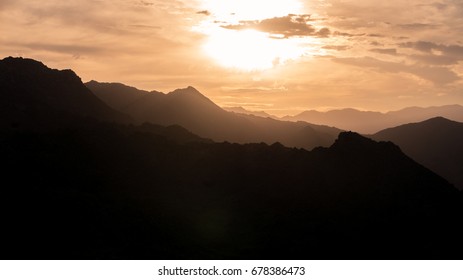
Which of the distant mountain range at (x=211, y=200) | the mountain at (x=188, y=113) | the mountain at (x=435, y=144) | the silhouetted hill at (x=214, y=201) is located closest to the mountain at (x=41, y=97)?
the distant mountain range at (x=211, y=200)

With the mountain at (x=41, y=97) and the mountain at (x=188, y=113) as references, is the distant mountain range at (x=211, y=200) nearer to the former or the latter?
the mountain at (x=41, y=97)

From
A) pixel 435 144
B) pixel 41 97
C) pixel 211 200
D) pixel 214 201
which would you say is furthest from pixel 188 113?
pixel 435 144

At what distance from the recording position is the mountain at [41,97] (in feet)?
196

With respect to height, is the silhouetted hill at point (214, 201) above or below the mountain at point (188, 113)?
below

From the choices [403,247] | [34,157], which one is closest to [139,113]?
[34,157]

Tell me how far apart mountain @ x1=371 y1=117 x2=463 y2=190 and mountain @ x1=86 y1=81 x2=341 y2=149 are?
36836mm

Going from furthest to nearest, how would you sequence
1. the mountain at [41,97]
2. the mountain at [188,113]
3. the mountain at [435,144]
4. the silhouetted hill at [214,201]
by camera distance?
the mountain at [435,144] < the mountain at [188,113] < the mountain at [41,97] < the silhouetted hill at [214,201]

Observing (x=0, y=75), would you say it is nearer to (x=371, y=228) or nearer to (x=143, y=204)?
(x=143, y=204)

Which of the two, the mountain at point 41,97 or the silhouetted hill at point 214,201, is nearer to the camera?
the silhouetted hill at point 214,201

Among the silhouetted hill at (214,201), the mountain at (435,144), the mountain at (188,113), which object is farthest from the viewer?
the mountain at (435,144)

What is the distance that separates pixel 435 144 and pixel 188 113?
98.0m

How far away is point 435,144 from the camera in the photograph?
15950 cm

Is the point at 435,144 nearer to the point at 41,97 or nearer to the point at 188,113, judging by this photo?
the point at 188,113

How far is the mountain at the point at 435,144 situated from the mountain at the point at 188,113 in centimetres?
3684
